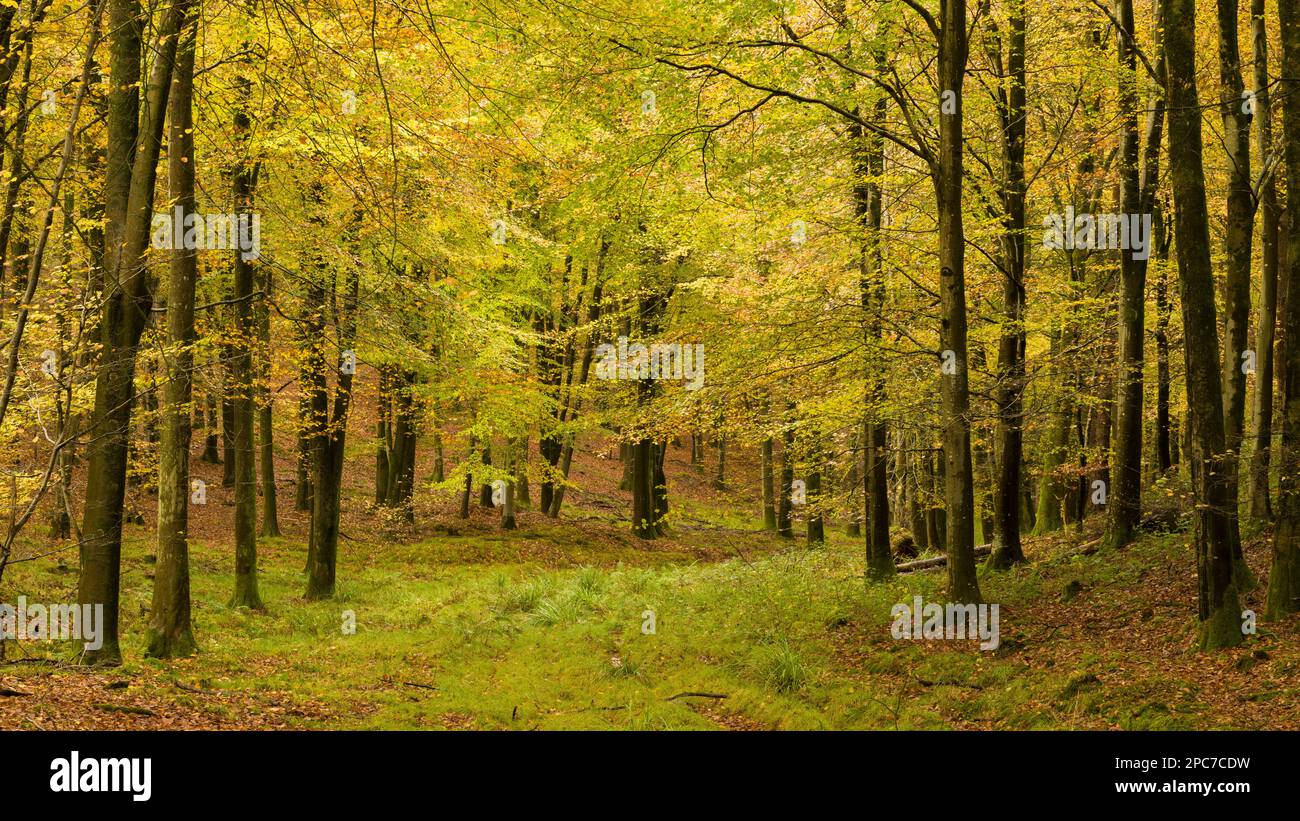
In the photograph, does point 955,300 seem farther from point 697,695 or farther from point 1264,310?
point 697,695

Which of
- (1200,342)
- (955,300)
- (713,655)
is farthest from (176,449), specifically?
(1200,342)

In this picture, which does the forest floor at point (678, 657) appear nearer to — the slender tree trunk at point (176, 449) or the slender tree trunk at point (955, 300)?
the slender tree trunk at point (176, 449)

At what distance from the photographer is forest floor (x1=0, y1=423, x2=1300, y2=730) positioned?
745 cm

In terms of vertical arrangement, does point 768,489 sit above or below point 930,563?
above

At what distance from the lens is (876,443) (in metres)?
13.8

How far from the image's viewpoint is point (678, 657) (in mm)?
11305

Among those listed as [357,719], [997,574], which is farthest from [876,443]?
[357,719]

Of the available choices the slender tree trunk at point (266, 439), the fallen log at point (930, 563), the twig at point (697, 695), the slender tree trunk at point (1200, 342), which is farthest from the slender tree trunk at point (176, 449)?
the fallen log at point (930, 563)

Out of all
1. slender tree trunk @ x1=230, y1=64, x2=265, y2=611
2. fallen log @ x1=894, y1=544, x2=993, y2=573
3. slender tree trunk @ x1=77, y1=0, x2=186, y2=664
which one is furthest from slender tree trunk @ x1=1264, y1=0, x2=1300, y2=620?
slender tree trunk @ x1=230, y1=64, x2=265, y2=611

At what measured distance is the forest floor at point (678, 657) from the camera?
7445mm

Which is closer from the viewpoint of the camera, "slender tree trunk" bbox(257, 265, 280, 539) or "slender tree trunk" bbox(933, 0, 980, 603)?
"slender tree trunk" bbox(933, 0, 980, 603)

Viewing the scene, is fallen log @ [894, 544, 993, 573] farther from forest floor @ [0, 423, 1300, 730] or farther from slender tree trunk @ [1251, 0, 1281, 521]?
slender tree trunk @ [1251, 0, 1281, 521]
